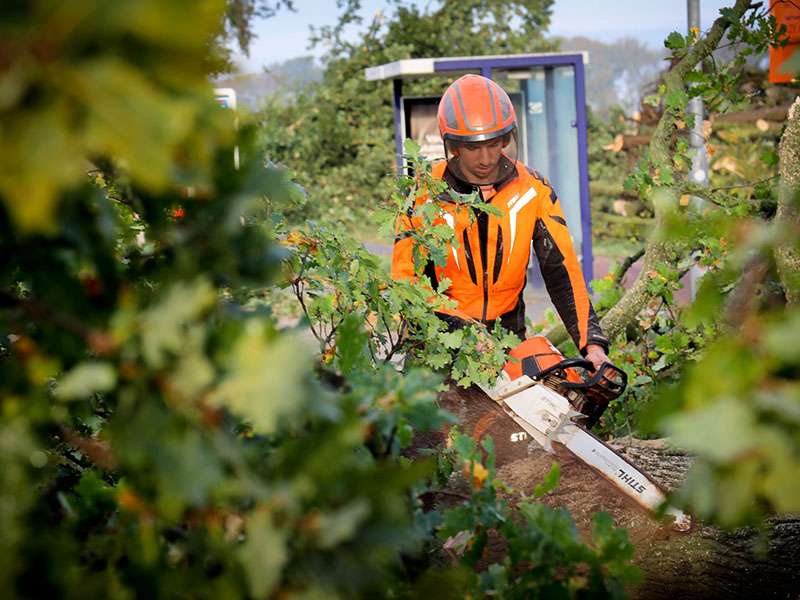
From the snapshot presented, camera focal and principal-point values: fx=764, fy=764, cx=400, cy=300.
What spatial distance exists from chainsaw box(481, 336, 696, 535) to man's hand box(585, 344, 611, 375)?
153 mm

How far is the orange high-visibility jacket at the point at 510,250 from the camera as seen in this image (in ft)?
12.6

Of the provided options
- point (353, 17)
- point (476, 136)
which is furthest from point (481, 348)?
point (353, 17)

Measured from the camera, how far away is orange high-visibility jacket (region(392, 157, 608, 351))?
3.84m

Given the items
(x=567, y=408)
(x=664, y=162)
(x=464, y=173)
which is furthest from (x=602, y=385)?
(x=664, y=162)

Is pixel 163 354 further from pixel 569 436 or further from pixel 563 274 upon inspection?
pixel 563 274

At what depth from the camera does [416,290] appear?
2.62m

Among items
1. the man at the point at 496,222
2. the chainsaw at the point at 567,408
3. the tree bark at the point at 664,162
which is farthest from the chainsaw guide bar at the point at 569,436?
the tree bark at the point at 664,162

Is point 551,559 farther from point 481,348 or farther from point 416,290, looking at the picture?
point 481,348

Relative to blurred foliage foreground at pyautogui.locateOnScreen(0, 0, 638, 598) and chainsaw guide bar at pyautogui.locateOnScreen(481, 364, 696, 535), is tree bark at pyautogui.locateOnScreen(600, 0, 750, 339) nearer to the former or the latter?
chainsaw guide bar at pyautogui.locateOnScreen(481, 364, 696, 535)

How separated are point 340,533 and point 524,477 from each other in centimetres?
245

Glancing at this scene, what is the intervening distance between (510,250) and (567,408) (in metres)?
1.19

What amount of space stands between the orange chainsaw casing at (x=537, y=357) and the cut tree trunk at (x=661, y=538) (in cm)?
17

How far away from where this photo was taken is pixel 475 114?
3750mm

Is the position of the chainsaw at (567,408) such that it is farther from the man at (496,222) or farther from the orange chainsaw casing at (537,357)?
the man at (496,222)
